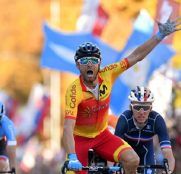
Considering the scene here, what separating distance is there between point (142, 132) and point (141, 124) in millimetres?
127

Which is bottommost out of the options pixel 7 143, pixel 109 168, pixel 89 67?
pixel 109 168

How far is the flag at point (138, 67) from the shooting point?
68.2 ft

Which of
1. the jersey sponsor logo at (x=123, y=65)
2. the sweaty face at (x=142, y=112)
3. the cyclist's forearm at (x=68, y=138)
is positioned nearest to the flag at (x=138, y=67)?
the sweaty face at (x=142, y=112)

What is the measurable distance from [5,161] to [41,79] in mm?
50524

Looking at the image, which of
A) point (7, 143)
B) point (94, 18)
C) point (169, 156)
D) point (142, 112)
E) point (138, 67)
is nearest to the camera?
point (169, 156)

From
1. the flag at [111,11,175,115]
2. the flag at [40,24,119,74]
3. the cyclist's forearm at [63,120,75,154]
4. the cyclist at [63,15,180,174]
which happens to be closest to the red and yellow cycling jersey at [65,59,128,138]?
the cyclist at [63,15,180,174]

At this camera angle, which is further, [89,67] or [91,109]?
[91,109]

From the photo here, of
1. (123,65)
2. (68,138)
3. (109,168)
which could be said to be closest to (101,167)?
(109,168)

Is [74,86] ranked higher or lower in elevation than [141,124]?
higher

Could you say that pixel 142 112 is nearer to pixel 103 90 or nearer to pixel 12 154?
pixel 103 90

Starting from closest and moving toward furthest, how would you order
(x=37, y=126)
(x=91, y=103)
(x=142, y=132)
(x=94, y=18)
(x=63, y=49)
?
1. (x=91, y=103)
2. (x=142, y=132)
3. (x=63, y=49)
4. (x=94, y=18)
5. (x=37, y=126)

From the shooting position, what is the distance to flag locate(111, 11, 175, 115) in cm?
2078

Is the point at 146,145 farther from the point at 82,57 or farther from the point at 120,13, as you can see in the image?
the point at 120,13

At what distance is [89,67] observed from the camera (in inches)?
488
